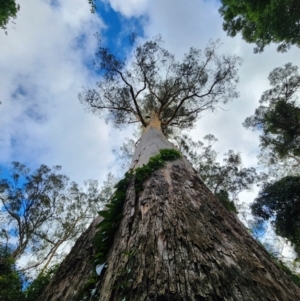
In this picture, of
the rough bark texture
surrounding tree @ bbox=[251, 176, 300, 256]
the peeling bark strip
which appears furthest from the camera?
surrounding tree @ bbox=[251, 176, 300, 256]

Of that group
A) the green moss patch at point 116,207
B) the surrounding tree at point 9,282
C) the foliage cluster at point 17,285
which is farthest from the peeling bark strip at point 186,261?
the surrounding tree at point 9,282

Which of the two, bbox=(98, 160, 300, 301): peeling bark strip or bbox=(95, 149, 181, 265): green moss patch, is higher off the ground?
bbox=(95, 149, 181, 265): green moss patch

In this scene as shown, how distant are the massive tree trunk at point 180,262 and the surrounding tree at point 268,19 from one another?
28.0 ft

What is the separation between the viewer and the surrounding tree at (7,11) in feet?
22.9

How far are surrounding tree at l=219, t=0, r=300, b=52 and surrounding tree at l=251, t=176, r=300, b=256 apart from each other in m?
6.70

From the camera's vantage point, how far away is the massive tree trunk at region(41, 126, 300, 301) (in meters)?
1.13

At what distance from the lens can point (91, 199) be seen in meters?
17.2

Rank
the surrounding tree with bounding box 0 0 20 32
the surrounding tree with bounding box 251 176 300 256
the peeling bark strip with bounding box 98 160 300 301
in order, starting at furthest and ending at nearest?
the surrounding tree with bounding box 251 176 300 256, the surrounding tree with bounding box 0 0 20 32, the peeling bark strip with bounding box 98 160 300 301

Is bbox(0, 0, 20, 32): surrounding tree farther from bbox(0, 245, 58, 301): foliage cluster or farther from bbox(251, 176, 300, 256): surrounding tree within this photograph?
bbox(251, 176, 300, 256): surrounding tree

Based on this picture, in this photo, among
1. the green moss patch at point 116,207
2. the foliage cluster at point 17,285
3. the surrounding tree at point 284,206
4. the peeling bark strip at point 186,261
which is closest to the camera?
the peeling bark strip at point 186,261

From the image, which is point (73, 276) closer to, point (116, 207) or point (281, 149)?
point (116, 207)

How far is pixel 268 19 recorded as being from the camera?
917 cm

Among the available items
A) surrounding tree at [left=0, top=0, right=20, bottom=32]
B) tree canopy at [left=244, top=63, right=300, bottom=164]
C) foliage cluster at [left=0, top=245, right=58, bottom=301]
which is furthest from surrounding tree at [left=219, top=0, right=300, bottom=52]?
foliage cluster at [left=0, top=245, right=58, bottom=301]

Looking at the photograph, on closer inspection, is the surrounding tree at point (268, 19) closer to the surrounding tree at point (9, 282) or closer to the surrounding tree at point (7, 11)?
the surrounding tree at point (7, 11)
